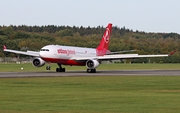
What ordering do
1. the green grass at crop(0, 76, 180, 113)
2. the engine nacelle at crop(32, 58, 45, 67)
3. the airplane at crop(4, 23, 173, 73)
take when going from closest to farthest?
the green grass at crop(0, 76, 180, 113), the airplane at crop(4, 23, 173, 73), the engine nacelle at crop(32, 58, 45, 67)

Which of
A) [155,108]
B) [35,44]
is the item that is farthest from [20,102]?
[35,44]

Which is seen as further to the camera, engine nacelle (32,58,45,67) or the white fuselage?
engine nacelle (32,58,45,67)

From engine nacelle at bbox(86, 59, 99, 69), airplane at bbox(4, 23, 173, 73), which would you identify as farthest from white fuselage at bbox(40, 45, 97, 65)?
engine nacelle at bbox(86, 59, 99, 69)

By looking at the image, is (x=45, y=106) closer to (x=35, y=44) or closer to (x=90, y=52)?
(x=90, y=52)

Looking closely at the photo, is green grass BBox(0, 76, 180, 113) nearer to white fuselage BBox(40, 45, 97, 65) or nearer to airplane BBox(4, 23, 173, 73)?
airplane BBox(4, 23, 173, 73)

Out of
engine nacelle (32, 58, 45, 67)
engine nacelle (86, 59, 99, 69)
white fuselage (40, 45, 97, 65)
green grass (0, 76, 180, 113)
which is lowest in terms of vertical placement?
green grass (0, 76, 180, 113)

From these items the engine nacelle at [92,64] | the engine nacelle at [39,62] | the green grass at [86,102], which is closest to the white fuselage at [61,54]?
the engine nacelle at [39,62]

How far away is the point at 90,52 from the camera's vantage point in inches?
2785

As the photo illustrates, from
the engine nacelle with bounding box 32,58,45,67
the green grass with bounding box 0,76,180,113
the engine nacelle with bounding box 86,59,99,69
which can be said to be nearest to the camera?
the green grass with bounding box 0,76,180,113

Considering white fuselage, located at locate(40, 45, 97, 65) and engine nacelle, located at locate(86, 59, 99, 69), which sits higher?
white fuselage, located at locate(40, 45, 97, 65)

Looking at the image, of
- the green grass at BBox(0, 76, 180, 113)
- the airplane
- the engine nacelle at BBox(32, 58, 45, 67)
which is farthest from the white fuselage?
the green grass at BBox(0, 76, 180, 113)

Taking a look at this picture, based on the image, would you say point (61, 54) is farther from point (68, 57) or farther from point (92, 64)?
point (92, 64)

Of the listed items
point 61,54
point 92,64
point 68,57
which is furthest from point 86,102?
point 68,57

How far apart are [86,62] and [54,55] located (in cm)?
402
